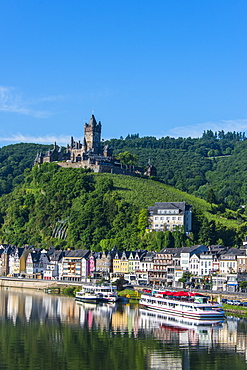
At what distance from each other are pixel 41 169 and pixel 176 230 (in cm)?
6343

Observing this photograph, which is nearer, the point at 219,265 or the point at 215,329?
the point at 215,329

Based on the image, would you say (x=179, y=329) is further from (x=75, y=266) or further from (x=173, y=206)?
(x=173, y=206)

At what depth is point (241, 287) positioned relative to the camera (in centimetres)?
9169

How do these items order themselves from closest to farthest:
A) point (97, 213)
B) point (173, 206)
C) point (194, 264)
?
1. point (194, 264)
2. point (173, 206)
3. point (97, 213)

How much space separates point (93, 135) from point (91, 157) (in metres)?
14.5

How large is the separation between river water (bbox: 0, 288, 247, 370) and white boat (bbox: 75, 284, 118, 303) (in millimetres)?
8569

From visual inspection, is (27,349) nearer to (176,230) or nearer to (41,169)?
(176,230)

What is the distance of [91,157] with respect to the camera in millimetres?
171250

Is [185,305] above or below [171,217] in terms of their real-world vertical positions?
below

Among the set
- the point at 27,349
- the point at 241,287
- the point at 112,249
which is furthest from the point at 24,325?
the point at 112,249

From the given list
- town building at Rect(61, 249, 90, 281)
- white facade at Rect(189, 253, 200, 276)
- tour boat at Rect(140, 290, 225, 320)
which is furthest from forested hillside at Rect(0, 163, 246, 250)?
tour boat at Rect(140, 290, 225, 320)

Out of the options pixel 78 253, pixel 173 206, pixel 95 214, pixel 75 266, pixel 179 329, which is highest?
pixel 173 206

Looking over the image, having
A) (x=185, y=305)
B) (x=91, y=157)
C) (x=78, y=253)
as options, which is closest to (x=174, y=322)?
(x=185, y=305)

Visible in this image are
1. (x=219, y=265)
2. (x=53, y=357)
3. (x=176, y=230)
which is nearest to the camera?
(x=53, y=357)
